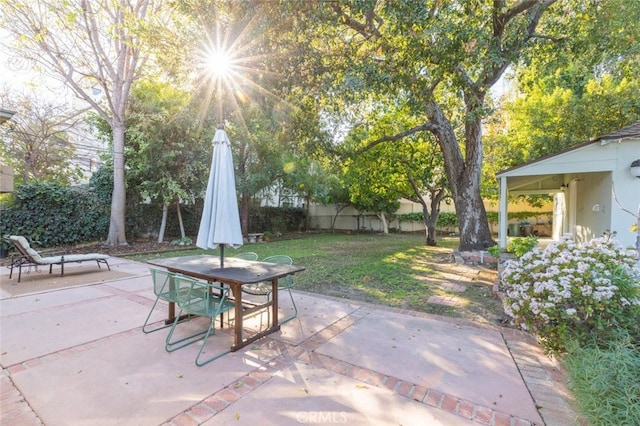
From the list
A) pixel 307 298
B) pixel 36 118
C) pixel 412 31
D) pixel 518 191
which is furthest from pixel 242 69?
pixel 36 118

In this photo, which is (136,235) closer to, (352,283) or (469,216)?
(352,283)

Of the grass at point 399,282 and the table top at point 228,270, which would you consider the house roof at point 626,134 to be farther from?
the table top at point 228,270

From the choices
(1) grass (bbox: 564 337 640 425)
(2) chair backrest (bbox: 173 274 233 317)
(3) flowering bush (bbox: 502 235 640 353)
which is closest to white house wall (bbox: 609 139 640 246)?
(3) flowering bush (bbox: 502 235 640 353)

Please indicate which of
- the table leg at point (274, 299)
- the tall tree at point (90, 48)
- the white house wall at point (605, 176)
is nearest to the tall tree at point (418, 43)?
the white house wall at point (605, 176)

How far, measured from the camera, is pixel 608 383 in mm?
2217

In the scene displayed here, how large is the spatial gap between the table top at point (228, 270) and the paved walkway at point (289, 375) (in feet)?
2.53

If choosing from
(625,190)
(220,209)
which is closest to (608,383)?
(220,209)

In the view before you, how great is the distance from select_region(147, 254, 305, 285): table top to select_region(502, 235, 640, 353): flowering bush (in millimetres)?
2645

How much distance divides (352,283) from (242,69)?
207 inches

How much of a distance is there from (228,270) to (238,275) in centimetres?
35

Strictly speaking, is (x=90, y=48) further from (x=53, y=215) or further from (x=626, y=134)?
(x=626, y=134)

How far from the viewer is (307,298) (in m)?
5.29

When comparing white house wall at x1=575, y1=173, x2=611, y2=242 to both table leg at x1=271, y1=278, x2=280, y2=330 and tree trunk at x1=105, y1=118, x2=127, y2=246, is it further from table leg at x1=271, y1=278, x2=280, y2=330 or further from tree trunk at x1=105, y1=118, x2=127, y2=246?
tree trunk at x1=105, y1=118, x2=127, y2=246

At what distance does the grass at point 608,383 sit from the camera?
6.53 ft
